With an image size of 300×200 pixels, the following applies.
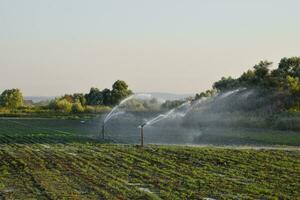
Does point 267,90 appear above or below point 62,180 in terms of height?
above

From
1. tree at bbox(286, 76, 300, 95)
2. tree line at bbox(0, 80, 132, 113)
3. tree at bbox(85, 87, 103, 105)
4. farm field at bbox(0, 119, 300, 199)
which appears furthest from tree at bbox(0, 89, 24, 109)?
farm field at bbox(0, 119, 300, 199)

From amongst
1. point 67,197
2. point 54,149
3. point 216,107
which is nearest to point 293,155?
point 54,149

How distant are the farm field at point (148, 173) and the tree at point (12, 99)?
4485 inches

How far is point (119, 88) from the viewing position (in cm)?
13162

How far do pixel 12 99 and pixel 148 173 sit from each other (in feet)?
417

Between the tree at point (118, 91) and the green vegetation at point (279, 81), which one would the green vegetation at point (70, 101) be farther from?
the green vegetation at point (279, 81)

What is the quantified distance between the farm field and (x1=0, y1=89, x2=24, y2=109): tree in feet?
374

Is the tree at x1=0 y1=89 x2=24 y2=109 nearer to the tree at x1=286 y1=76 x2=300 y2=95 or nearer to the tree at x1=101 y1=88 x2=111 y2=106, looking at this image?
the tree at x1=101 y1=88 x2=111 y2=106

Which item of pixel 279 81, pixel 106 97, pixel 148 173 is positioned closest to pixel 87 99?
pixel 106 97

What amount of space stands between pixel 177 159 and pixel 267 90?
47727mm

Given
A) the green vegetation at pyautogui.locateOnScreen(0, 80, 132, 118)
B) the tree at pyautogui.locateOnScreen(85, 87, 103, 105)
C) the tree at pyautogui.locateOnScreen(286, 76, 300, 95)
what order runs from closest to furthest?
the tree at pyautogui.locateOnScreen(286, 76, 300, 95), the green vegetation at pyautogui.locateOnScreen(0, 80, 132, 118), the tree at pyautogui.locateOnScreen(85, 87, 103, 105)

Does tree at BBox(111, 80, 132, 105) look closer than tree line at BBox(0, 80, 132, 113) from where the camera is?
No

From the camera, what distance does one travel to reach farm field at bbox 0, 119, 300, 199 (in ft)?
51.7

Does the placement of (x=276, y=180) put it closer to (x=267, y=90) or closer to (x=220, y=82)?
(x=267, y=90)
